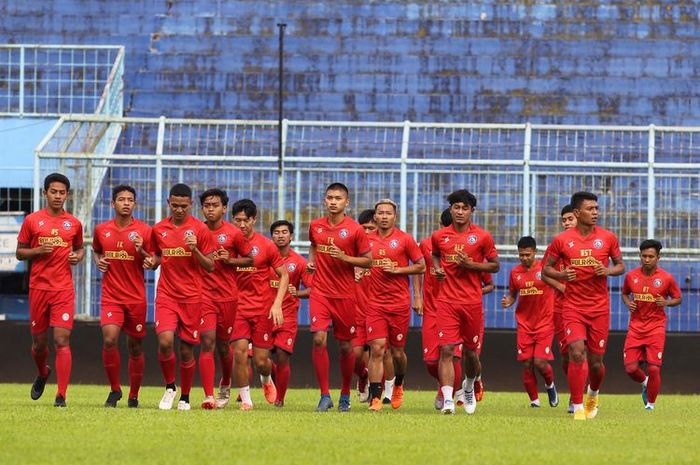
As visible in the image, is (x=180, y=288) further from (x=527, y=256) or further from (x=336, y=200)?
(x=527, y=256)

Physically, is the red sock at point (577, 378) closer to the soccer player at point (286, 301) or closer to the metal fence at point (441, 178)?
the soccer player at point (286, 301)

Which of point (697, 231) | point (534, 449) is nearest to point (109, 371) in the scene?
point (534, 449)

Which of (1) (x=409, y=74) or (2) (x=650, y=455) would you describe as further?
(1) (x=409, y=74)

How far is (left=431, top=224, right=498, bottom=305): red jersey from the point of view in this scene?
1588 centimetres

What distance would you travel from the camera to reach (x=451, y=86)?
1209 inches

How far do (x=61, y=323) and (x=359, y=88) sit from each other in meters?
15.6

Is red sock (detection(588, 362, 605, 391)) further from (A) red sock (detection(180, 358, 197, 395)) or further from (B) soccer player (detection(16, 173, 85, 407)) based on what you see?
(B) soccer player (detection(16, 173, 85, 407))

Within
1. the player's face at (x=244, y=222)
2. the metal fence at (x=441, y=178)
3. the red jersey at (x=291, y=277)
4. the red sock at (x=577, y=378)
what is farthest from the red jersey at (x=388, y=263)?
the metal fence at (x=441, y=178)

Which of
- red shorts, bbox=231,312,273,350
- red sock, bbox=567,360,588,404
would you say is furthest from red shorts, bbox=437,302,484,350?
red shorts, bbox=231,312,273,350

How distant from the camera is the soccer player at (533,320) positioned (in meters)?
18.9

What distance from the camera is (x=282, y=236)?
18.2m

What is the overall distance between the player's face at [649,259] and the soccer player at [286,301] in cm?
381

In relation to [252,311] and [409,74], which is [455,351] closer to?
[252,311]

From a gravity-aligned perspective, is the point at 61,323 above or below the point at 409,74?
below
